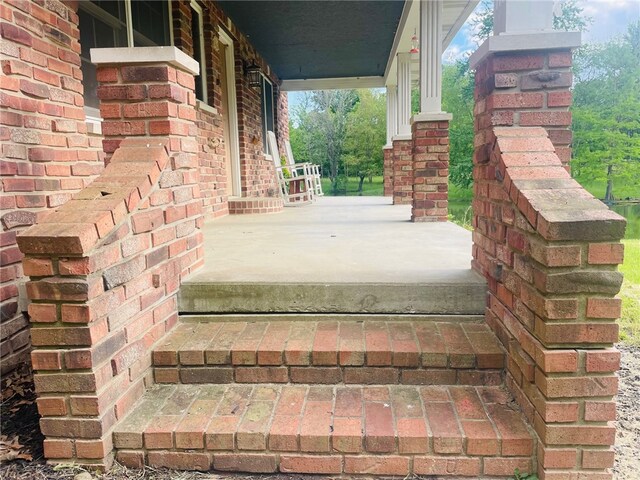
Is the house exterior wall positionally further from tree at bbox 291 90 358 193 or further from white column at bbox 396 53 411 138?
tree at bbox 291 90 358 193

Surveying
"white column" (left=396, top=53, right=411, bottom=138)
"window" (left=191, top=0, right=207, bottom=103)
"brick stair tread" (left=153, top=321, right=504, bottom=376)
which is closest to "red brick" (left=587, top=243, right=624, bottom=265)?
"brick stair tread" (left=153, top=321, right=504, bottom=376)

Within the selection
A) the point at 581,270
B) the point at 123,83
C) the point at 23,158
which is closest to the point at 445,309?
the point at 581,270

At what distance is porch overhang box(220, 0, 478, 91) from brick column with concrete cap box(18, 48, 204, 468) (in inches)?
171

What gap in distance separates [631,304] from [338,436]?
2.86m

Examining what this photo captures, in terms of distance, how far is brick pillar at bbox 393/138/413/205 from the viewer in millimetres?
6488

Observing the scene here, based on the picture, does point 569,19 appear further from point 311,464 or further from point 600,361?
point 311,464

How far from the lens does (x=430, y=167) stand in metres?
4.36

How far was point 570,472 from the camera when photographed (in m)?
1.35

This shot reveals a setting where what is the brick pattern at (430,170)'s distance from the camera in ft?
14.2

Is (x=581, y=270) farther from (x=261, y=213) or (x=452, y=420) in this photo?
(x=261, y=213)

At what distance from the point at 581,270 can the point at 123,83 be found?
6.18 ft

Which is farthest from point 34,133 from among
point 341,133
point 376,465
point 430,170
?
point 341,133

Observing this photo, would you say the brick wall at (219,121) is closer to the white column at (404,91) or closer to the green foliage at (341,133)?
the white column at (404,91)

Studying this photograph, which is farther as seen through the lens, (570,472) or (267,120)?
(267,120)
